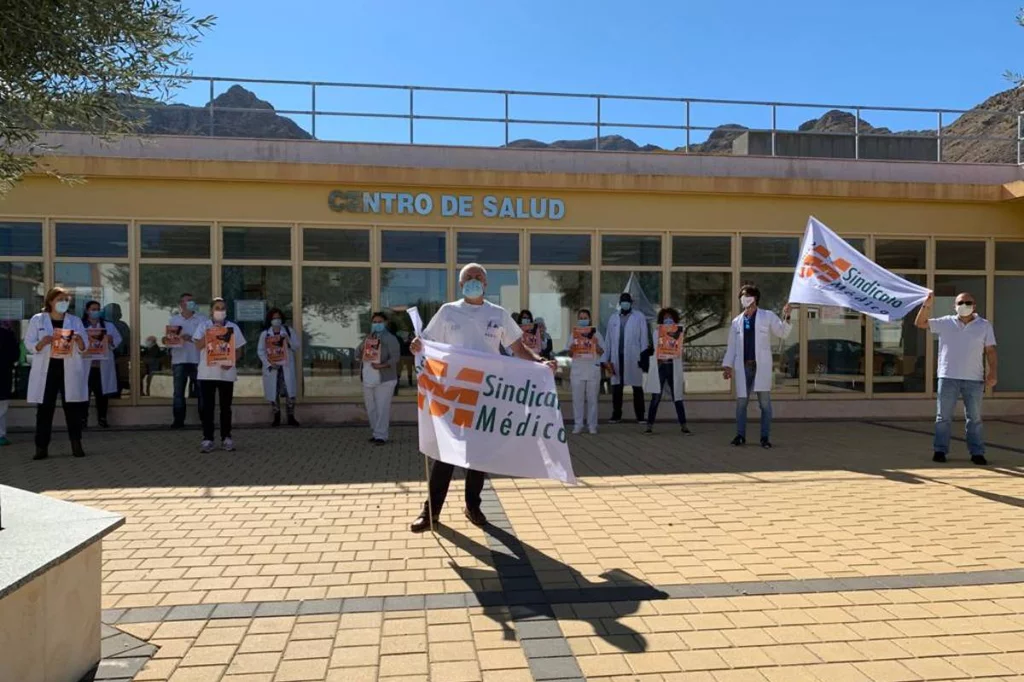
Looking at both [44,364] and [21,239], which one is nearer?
[44,364]

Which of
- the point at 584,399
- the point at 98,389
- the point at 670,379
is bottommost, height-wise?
the point at 584,399

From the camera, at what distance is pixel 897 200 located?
529 inches

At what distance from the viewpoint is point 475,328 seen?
582 cm

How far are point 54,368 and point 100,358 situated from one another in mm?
2359

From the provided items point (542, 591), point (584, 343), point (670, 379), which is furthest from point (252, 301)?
point (542, 591)

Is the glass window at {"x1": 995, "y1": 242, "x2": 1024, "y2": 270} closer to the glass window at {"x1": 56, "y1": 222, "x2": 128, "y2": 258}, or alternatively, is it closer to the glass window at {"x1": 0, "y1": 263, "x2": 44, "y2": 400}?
the glass window at {"x1": 56, "y1": 222, "x2": 128, "y2": 258}

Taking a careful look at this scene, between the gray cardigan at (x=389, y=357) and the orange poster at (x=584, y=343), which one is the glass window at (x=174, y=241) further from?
the orange poster at (x=584, y=343)

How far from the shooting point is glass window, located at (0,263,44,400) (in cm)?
1148

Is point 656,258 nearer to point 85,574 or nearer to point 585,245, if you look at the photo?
point 585,245

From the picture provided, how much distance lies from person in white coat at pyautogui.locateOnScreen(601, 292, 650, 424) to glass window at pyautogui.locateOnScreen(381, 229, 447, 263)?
322cm

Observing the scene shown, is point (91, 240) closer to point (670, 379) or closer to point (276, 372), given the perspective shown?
point (276, 372)

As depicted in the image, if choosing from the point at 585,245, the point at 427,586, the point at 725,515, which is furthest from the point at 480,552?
the point at 585,245

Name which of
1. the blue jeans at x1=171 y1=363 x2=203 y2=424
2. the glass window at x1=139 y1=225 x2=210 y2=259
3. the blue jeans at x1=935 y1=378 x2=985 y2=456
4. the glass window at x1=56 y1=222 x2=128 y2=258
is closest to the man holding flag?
the blue jeans at x1=935 y1=378 x2=985 y2=456

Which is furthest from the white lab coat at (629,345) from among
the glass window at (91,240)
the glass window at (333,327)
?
the glass window at (91,240)
